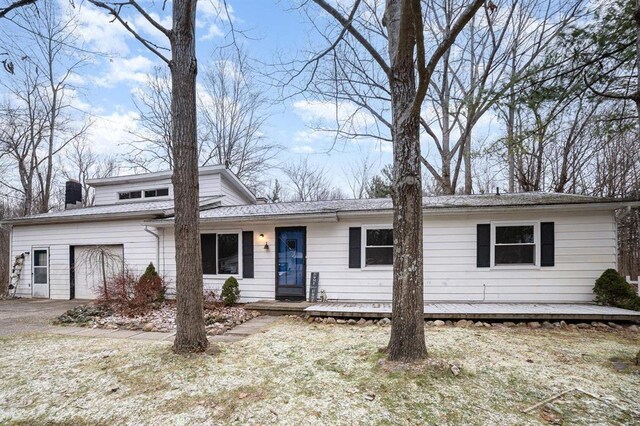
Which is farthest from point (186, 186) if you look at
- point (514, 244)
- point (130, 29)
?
point (514, 244)

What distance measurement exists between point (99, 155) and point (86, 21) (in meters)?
18.6

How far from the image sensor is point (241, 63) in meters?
5.61

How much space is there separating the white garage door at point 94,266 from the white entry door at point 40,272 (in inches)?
52.4

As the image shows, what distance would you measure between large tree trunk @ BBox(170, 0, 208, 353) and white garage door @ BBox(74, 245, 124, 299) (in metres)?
6.66

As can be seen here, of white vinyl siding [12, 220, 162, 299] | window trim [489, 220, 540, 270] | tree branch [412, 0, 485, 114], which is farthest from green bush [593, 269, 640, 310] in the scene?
white vinyl siding [12, 220, 162, 299]

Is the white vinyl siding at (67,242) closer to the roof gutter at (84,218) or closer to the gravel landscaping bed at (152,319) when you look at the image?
the roof gutter at (84,218)

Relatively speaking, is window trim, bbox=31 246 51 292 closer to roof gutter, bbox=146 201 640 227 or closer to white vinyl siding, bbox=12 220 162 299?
white vinyl siding, bbox=12 220 162 299

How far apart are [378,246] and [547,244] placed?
154 inches

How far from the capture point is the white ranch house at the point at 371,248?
720 cm

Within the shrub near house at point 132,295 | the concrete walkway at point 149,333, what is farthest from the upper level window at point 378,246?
the shrub near house at point 132,295

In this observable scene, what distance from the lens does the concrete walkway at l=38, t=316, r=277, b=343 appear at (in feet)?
18.1

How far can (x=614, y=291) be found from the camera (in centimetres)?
673

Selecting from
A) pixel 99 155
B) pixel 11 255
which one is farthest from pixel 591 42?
pixel 99 155

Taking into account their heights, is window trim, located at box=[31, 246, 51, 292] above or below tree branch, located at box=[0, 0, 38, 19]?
below
